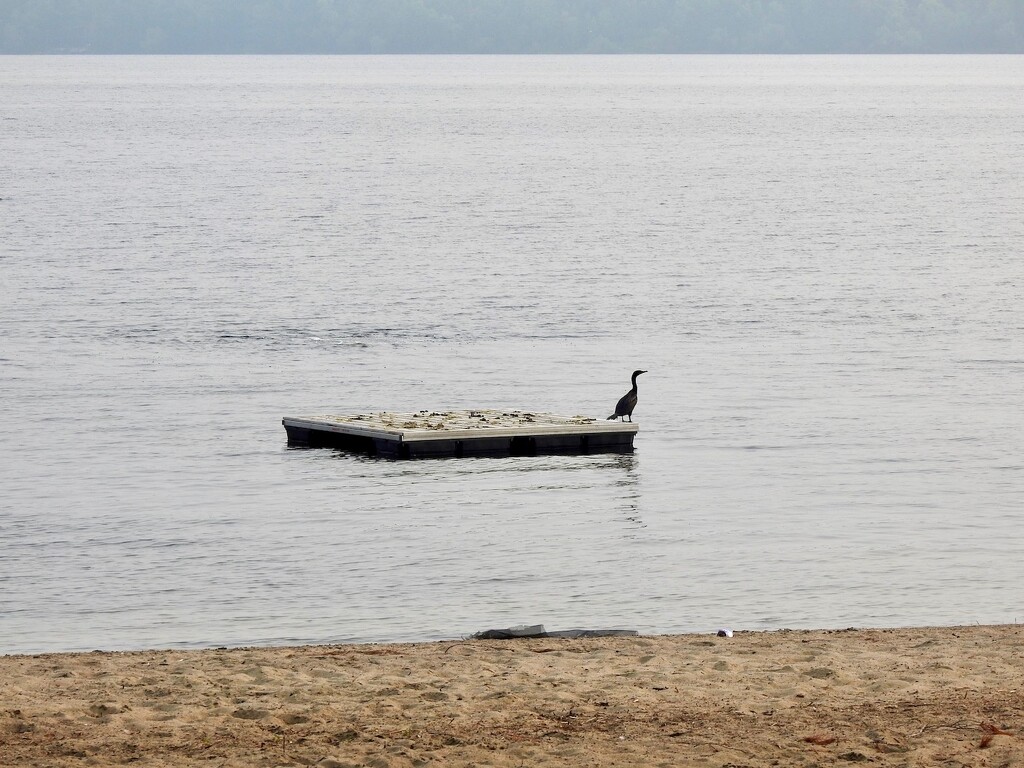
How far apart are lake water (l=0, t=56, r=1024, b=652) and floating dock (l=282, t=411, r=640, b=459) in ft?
1.34

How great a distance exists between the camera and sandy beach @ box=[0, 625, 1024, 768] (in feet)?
38.7

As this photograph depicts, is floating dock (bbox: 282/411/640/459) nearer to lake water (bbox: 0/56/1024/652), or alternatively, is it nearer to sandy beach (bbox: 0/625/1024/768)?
lake water (bbox: 0/56/1024/652)

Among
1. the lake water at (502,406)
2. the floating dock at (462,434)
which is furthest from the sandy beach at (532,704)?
the floating dock at (462,434)

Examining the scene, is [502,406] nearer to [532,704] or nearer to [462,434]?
[462,434]

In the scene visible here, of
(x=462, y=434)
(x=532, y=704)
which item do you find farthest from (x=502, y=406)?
(x=532, y=704)

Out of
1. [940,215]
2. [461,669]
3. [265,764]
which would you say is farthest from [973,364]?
[940,215]

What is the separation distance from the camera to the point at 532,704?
516 inches

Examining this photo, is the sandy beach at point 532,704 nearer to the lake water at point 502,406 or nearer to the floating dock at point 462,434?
the lake water at point 502,406

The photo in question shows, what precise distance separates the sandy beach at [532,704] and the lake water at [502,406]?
3.01 m

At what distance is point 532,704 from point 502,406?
22.1 metres

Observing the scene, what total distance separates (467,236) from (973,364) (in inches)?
1529

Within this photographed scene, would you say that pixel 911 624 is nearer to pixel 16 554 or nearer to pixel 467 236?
pixel 16 554

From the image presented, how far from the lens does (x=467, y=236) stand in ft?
258

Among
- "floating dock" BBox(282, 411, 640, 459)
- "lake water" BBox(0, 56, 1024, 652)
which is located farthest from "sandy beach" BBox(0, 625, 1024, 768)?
"floating dock" BBox(282, 411, 640, 459)
